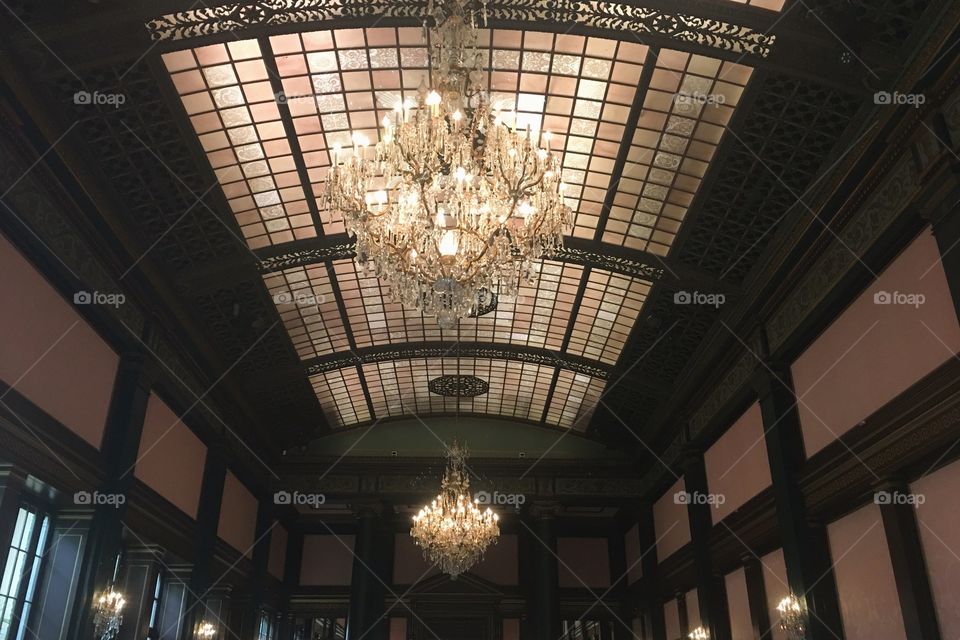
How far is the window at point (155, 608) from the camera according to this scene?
14391mm

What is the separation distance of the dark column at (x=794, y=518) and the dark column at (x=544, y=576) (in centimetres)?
920

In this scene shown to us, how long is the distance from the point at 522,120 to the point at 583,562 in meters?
15.3

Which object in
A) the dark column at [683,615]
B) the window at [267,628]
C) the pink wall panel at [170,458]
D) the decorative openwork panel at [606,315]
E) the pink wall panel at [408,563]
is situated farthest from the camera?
the pink wall panel at [408,563]

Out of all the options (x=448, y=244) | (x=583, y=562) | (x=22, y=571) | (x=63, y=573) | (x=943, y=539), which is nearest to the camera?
(x=448, y=244)

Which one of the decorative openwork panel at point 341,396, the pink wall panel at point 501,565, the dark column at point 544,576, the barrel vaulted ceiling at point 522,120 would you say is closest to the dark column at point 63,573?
the barrel vaulted ceiling at point 522,120

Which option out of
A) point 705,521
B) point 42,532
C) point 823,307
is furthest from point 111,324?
point 705,521

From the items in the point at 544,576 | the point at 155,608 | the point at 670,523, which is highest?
the point at 670,523

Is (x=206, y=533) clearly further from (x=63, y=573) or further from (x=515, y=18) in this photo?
(x=515, y=18)

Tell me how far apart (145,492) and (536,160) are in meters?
8.59

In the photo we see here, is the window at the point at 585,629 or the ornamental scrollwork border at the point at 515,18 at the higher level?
the ornamental scrollwork border at the point at 515,18

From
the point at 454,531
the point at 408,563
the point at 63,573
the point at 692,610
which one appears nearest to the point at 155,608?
the point at 63,573

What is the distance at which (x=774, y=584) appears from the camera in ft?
41.4

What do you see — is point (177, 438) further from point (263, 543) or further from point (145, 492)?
A: point (263, 543)

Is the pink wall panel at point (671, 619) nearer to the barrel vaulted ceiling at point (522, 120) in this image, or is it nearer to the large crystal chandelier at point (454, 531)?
the barrel vaulted ceiling at point (522, 120)
